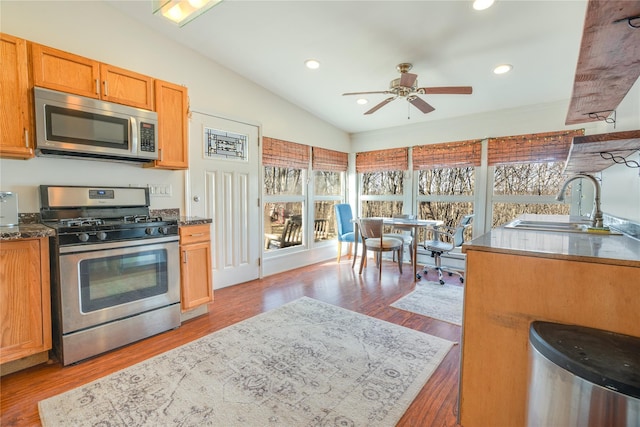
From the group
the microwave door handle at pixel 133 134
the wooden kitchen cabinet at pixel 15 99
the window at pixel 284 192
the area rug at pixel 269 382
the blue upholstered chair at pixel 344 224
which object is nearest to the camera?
the area rug at pixel 269 382

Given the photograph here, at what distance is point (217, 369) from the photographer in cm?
192

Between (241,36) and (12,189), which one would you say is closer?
(12,189)

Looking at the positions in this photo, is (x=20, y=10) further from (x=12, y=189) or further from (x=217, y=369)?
(x=217, y=369)

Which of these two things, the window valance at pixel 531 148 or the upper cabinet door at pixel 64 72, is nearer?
the upper cabinet door at pixel 64 72

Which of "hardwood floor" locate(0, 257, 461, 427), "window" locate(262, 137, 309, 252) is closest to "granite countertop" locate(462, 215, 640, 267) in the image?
"hardwood floor" locate(0, 257, 461, 427)

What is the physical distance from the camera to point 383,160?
5109 millimetres

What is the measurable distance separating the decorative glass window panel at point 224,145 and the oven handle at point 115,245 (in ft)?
4.23

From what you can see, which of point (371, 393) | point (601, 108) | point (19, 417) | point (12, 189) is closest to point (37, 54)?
point (12, 189)

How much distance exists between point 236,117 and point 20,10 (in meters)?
1.91

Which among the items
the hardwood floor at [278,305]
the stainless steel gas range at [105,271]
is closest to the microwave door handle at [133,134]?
the stainless steel gas range at [105,271]

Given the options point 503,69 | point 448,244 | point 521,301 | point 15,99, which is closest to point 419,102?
point 503,69

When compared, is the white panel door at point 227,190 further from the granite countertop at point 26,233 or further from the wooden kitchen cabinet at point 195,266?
the granite countertop at point 26,233

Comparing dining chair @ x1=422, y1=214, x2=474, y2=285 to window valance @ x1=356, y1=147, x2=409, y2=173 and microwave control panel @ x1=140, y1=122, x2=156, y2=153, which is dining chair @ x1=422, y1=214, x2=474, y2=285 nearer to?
window valance @ x1=356, y1=147, x2=409, y2=173

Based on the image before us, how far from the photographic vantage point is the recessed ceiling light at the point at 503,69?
2863mm
